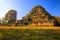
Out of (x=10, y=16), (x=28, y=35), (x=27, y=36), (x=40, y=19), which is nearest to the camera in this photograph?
(x=27, y=36)

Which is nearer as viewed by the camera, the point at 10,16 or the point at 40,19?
the point at 40,19

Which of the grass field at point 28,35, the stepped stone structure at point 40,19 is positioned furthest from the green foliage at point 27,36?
the stepped stone structure at point 40,19

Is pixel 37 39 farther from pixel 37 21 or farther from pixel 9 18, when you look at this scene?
pixel 9 18

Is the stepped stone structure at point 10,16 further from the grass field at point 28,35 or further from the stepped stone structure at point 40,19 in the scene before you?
the grass field at point 28,35

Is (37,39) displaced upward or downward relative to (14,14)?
downward

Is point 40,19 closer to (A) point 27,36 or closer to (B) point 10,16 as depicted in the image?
(B) point 10,16

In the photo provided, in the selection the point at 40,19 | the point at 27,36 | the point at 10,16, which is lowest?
the point at 27,36

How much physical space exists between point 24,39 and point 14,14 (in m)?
69.1

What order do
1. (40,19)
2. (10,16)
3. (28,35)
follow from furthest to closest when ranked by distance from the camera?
(10,16)
(40,19)
(28,35)

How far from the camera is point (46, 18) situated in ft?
187

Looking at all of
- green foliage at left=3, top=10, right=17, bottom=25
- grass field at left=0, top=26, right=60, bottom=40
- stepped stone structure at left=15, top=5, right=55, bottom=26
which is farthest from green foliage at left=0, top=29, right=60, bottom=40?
green foliage at left=3, top=10, right=17, bottom=25

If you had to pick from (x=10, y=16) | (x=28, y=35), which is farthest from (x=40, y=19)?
(x=28, y=35)

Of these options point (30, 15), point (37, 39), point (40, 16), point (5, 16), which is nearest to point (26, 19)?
point (30, 15)

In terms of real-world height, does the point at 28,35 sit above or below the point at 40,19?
below
